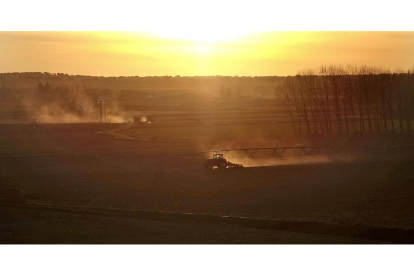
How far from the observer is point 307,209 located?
66.8ft

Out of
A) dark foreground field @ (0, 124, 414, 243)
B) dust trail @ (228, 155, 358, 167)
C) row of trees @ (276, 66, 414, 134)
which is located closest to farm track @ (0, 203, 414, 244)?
dark foreground field @ (0, 124, 414, 243)

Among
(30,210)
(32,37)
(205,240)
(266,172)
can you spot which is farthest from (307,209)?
(32,37)

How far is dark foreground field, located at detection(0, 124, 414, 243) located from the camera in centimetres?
1766

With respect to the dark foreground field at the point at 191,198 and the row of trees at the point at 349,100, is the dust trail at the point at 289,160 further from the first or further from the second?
the row of trees at the point at 349,100

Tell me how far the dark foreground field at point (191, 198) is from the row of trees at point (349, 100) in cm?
659

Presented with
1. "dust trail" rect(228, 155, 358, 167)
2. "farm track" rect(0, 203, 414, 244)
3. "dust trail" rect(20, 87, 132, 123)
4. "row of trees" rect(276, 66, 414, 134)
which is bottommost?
"farm track" rect(0, 203, 414, 244)

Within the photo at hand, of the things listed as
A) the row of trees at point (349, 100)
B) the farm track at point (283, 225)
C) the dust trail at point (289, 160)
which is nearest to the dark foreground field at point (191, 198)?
the farm track at point (283, 225)

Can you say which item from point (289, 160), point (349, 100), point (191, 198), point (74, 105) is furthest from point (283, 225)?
point (74, 105)

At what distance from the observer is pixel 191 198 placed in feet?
73.6

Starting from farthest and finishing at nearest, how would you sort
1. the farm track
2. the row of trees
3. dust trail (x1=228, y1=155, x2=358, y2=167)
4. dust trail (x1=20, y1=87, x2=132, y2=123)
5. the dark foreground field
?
dust trail (x1=20, y1=87, x2=132, y2=123) → the row of trees → dust trail (x1=228, y1=155, x2=358, y2=167) → the dark foreground field → the farm track

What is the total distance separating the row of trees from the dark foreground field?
6.59 meters

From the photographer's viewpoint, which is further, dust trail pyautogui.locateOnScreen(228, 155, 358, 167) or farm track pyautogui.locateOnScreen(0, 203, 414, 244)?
dust trail pyautogui.locateOnScreen(228, 155, 358, 167)

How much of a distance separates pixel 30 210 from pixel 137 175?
646 cm

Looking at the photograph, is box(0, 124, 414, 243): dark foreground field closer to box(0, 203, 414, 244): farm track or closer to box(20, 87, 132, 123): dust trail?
box(0, 203, 414, 244): farm track
